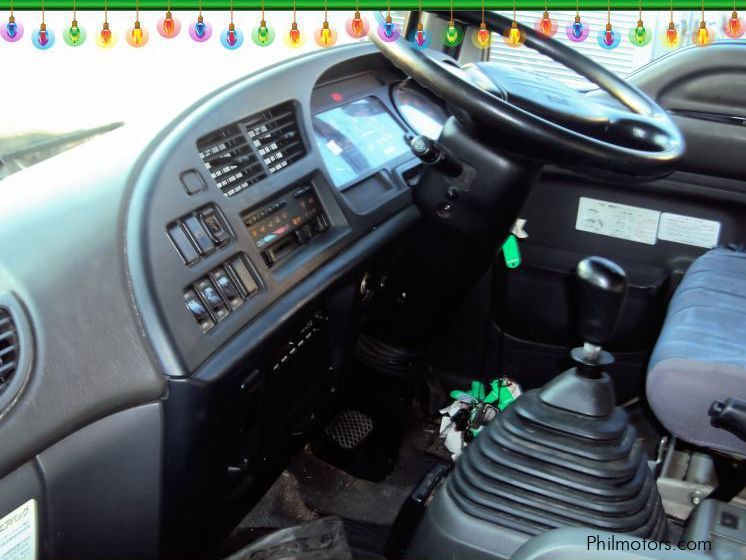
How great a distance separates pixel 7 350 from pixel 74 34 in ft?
1.78

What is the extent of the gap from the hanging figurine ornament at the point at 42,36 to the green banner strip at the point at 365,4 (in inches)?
1.0

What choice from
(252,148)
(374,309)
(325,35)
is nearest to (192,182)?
(252,148)

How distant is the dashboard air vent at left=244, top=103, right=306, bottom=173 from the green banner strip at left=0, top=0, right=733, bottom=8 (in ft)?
0.55

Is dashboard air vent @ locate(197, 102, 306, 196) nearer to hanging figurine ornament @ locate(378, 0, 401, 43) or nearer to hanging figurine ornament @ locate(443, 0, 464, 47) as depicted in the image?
hanging figurine ornament @ locate(378, 0, 401, 43)

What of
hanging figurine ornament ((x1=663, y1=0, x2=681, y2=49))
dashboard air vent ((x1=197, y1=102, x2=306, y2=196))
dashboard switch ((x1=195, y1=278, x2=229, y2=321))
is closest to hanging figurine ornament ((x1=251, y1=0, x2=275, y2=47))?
dashboard air vent ((x1=197, y1=102, x2=306, y2=196))

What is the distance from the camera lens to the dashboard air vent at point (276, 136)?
1.25m

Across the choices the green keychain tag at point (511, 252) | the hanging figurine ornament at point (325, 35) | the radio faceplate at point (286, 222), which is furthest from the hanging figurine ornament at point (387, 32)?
the green keychain tag at point (511, 252)

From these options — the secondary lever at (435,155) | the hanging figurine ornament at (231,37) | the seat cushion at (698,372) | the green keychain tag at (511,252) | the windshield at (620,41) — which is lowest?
the green keychain tag at (511,252)

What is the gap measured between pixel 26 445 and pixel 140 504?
233 mm

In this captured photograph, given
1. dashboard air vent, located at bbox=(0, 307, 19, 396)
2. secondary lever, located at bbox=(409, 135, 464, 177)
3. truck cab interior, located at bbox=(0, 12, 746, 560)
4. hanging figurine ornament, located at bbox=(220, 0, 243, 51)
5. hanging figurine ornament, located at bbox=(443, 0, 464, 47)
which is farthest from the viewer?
hanging figurine ornament, located at bbox=(443, 0, 464, 47)

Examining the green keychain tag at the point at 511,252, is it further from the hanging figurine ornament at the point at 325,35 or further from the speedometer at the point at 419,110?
the hanging figurine ornament at the point at 325,35

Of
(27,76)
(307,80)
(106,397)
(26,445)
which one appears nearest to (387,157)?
(307,80)

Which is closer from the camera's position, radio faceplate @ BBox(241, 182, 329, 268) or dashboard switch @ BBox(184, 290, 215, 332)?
dashboard switch @ BBox(184, 290, 215, 332)

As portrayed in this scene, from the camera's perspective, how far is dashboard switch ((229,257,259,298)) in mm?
1134
